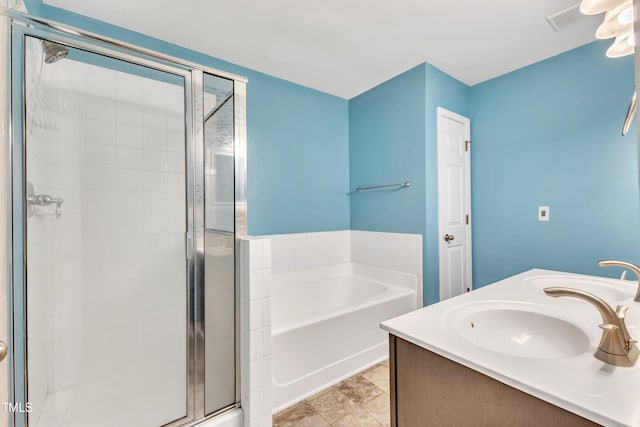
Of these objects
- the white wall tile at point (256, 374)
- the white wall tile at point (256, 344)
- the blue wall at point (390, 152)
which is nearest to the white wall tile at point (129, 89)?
the white wall tile at point (256, 344)

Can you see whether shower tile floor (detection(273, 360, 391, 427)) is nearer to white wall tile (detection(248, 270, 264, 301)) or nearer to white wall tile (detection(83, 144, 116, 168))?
white wall tile (detection(248, 270, 264, 301))

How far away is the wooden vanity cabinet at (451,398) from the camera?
0.59 meters

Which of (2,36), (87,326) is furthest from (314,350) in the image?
(2,36)

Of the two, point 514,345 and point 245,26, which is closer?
point 514,345

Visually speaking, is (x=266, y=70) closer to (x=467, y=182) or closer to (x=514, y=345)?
(x=467, y=182)

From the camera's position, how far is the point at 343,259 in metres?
2.94

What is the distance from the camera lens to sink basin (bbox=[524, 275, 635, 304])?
4.00 feet

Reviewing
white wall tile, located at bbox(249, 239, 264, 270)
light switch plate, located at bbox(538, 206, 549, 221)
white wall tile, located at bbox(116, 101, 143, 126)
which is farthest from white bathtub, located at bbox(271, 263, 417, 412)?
white wall tile, located at bbox(116, 101, 143, 126)

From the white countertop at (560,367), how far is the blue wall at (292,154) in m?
1.76

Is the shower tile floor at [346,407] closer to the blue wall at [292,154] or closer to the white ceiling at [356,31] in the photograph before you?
the blue wall at [292,154]

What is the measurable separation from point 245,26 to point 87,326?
2104mm

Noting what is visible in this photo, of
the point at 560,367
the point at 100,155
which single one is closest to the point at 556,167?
the point at 560,367

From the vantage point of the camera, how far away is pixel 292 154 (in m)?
2.59

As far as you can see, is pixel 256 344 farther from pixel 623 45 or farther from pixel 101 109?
pixel 623 45
